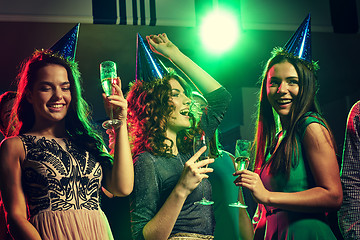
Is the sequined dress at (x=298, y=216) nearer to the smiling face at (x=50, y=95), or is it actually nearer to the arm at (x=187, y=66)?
the arm at (x=187, y=66)

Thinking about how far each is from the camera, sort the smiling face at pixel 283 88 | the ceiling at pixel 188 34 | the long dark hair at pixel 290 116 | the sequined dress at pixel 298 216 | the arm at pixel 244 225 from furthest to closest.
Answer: the ceiling at pixel 188 34
the smiling face at pixel 283 88
the arm at pixel 244 225
the long dark hair at pixel 290 116
the sequined dress at pixel 298 216

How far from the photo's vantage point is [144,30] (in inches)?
135

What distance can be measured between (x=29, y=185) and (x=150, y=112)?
0.82m

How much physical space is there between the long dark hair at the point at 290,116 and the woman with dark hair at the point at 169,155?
0.89 feet

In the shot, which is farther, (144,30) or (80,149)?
(144,30)

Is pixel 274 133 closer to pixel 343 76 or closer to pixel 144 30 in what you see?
pixel 144 30

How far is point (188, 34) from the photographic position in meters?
3.50

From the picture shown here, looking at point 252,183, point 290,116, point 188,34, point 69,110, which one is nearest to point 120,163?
point 69,110

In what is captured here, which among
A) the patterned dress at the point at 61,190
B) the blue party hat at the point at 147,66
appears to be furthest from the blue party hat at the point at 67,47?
the patterned dress at the point at 61,190

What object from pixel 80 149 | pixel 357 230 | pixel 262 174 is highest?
pixel 80 149

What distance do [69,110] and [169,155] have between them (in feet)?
1.96

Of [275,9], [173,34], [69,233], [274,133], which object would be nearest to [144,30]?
[173,34]

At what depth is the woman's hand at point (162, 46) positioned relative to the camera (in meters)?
2.74

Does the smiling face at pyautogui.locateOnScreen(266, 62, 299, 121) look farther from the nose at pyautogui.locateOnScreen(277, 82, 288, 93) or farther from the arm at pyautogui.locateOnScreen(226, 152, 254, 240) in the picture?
the arm at pyautogui.locateOnScreen(226, 152, 254, 240)
